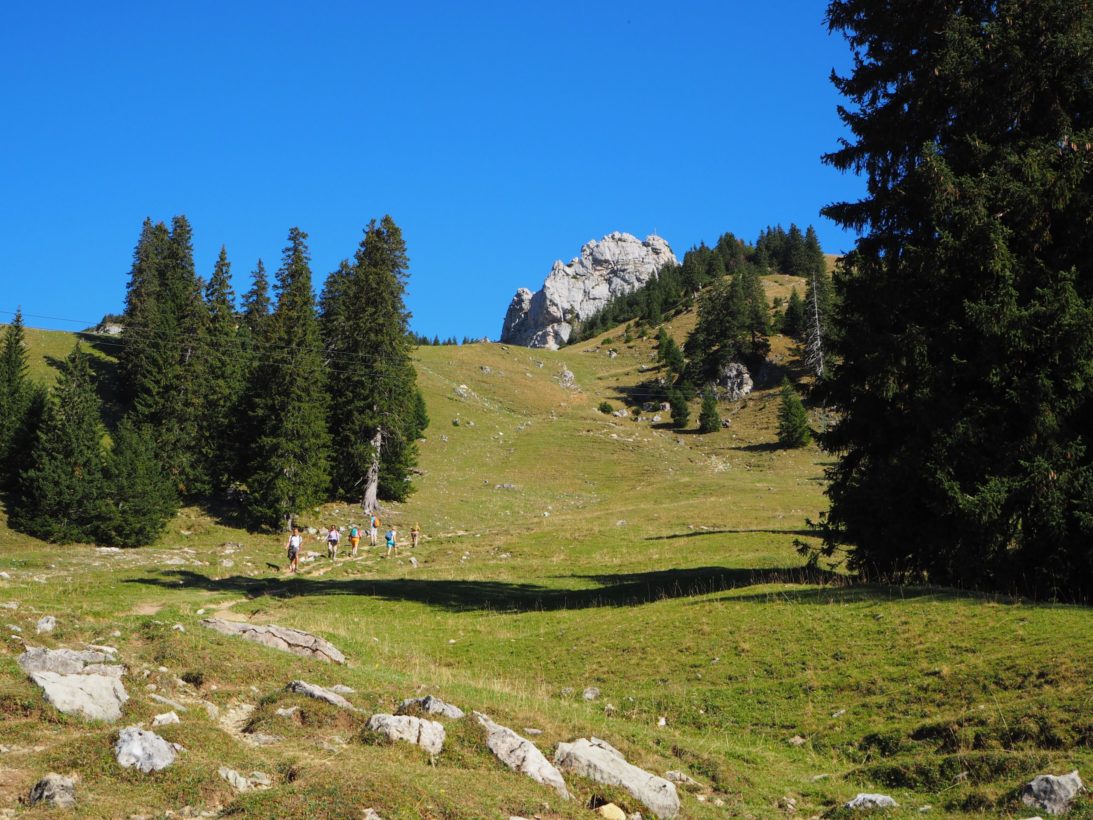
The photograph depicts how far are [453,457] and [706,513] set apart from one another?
33.6 meters

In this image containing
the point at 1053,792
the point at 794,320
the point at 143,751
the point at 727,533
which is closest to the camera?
the point at 143,751

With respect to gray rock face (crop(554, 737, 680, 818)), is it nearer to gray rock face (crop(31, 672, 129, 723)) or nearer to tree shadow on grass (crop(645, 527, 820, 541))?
gray rock face (crop(31, 672, 129, 723))

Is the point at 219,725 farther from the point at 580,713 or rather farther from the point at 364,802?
the point at 580,713

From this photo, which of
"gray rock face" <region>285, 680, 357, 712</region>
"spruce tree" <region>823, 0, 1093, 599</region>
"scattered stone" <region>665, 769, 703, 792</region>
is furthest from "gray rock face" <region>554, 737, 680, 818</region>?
"spruce tree" <region>823, 0, 1093, 599</region>

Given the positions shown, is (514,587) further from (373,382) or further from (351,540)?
(373,382)

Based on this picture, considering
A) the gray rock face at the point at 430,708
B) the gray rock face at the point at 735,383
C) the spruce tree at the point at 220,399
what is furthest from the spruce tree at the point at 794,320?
the gray rock face at the point at 430,708

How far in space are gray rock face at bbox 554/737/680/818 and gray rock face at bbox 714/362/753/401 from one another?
10371 centimetres

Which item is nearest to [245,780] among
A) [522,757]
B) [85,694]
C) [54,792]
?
[54,792]

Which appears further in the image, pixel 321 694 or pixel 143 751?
pixel 321 694

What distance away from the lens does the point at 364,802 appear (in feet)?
25.5

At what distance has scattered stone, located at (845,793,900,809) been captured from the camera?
31.8 feet

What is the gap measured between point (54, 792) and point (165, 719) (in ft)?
7.92

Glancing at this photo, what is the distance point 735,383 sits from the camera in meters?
112

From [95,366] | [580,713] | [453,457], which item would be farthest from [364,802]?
[95,366]
